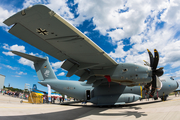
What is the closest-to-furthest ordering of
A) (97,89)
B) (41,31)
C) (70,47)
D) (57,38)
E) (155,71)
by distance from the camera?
(41,31) → (57,38) → (70,47) → (155,71) → (97,89)

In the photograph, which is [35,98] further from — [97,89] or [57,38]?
[57,38]

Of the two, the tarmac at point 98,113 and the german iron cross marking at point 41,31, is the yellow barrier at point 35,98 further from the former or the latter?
the german iron cross marking at point 41,31

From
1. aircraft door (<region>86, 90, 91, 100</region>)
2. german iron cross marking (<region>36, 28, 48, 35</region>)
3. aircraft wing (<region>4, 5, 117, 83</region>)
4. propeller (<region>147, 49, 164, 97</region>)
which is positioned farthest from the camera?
aircraft door (<region>86, 90, 91, 100</region>)

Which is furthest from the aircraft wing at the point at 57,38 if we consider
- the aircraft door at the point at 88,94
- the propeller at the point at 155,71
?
the aircraft door at the point at 88,94

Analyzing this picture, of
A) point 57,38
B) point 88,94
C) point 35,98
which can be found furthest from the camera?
point 35,98

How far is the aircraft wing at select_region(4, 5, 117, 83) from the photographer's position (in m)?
3.72

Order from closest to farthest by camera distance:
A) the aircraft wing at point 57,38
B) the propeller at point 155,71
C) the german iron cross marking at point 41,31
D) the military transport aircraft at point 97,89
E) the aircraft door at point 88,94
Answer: the aircraft wing at point 57,38
the german iron cross marking at point 41,31
the propeller at point 155,71
the military transport aircraft at point 97,89
the aircraft door at point 88,94

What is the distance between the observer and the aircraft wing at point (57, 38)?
12.2 ft

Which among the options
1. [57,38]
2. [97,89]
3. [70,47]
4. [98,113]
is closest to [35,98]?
[97,89]

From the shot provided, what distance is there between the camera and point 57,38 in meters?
5.00

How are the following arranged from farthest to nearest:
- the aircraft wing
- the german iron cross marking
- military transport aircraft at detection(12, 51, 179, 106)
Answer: military transport aircraft at detection(12, 51, 179, 106), the german iron cross marking, the aircraft wing

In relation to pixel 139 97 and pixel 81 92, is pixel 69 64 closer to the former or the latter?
pixel 81 92

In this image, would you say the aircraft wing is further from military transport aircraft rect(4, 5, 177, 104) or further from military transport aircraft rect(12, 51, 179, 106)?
military transport aircraft rect(12, 51, 179, 106)

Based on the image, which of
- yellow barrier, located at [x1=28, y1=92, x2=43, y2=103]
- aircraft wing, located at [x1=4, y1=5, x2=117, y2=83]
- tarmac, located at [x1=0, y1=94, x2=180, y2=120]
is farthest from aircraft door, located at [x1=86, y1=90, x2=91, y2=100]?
yellow barrier, located at [x1=28, y1=92, x2=43, y2=103]
